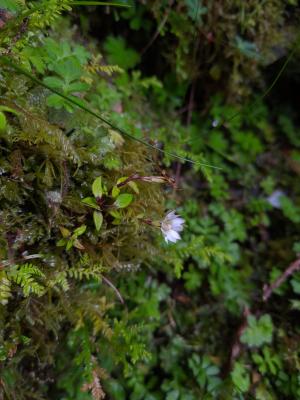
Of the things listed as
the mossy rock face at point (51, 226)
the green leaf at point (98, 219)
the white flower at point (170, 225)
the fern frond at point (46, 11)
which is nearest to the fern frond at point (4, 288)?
the mossy rock face at point (51, 226)

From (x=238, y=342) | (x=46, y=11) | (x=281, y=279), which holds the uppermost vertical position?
(x=46, y=11)

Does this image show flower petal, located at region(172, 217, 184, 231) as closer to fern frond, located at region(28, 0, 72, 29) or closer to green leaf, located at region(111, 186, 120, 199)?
green leaf, located at region(111, 186, 120, 199)

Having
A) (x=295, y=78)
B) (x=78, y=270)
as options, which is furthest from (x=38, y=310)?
(x=295, y=78)

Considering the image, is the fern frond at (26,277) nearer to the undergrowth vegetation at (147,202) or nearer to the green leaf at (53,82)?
the undergrowth vegetation at (147,202)

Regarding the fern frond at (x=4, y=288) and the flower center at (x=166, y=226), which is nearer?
the fern frond at (x=4, y=288)

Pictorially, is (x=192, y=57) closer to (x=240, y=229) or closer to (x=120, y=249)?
(x=240, y=229)

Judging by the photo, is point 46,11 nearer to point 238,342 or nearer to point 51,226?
point 51,226

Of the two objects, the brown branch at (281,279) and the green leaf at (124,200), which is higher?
the green leaf at (124,200)

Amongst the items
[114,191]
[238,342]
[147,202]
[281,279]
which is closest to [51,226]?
[114,191]
